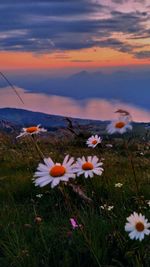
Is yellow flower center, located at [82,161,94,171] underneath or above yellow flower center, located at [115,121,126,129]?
underneath

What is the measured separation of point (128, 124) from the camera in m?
4.39

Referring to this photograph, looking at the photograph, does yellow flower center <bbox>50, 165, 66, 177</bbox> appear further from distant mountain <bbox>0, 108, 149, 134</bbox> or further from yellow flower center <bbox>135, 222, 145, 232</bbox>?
yellow flower center <bbox>135, 222, 145, 232</bbox>

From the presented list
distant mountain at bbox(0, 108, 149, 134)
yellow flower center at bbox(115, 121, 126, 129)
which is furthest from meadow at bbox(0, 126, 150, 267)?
distant mountain at bbox(0, 108, 149, 134)

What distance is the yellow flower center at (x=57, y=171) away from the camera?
4250mm

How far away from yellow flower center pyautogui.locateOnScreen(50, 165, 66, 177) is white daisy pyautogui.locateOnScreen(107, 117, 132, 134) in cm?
50

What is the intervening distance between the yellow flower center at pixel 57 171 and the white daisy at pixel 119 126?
0.50m

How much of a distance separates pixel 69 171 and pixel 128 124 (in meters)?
0.62

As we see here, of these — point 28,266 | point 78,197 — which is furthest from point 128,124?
point 78,197

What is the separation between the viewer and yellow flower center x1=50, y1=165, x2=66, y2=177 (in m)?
4.25

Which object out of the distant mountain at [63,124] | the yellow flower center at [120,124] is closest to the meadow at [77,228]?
the yellow flower center at [120,124]

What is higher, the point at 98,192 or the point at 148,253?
the point at 98,192

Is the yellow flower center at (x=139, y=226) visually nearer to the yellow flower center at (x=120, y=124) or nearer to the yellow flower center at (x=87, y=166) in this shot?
the yellow flower center at (x=87, y=166)

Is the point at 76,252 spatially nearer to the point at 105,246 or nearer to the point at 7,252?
the point at 105,246

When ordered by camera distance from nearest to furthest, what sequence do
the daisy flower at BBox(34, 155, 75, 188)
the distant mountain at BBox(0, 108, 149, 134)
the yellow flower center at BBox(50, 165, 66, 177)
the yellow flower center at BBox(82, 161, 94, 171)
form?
1. the daisy flower at BBox(34, 155, 75, 188)
2. the yellow flower center at BBox(50, 165, 66, 177)
3. the yellow flower center at BBox(82, 161, 94, 171)
4. the distant mountain at BBox(0, 108, 149, 134)
